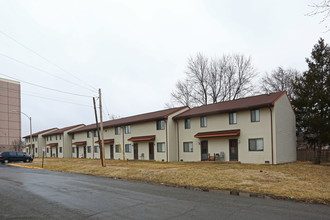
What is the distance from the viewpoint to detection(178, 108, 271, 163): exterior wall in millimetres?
24922

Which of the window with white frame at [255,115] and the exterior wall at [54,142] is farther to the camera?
the exterior wall at [54,142]

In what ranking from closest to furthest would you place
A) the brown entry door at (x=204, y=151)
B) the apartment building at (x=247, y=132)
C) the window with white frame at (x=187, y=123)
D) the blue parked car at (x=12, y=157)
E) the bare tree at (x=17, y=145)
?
the apartment building at (x=247, y=132), the brown entry door at (x=204, y=151), the window with white frame at (x=187, y=123), the blue parked car at (x=12, y=157), the bare tree at (x=17, y=145)

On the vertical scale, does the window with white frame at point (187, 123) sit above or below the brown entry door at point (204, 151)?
above

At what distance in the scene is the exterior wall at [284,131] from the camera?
24.8 meters

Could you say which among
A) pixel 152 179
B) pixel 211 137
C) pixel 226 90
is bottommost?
pixel 152 179

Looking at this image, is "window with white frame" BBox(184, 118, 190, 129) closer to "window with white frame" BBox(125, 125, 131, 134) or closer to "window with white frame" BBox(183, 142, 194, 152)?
"window with white frame" BBox(183, 142, 194, 152)

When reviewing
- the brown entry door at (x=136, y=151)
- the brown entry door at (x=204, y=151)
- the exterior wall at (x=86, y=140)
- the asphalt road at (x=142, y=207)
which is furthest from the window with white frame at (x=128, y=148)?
the asphalt road at (x=142, y=207)

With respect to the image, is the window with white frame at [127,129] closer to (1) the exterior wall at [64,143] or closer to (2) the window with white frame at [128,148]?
(2) the window with white frame at [128,148]

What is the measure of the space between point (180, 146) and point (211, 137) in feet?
16.6

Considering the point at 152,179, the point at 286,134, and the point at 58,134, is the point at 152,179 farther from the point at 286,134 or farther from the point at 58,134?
the point at 58,134

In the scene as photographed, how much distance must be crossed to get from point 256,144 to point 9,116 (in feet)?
266

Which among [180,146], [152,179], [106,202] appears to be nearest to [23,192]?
[106,202]

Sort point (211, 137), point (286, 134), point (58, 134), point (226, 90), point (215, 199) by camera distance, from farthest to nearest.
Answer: point (58, 134) < point (226, 90) < point (211, 137) < point (286, 134) < point (215, 199)

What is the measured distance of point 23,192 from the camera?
436 inches
